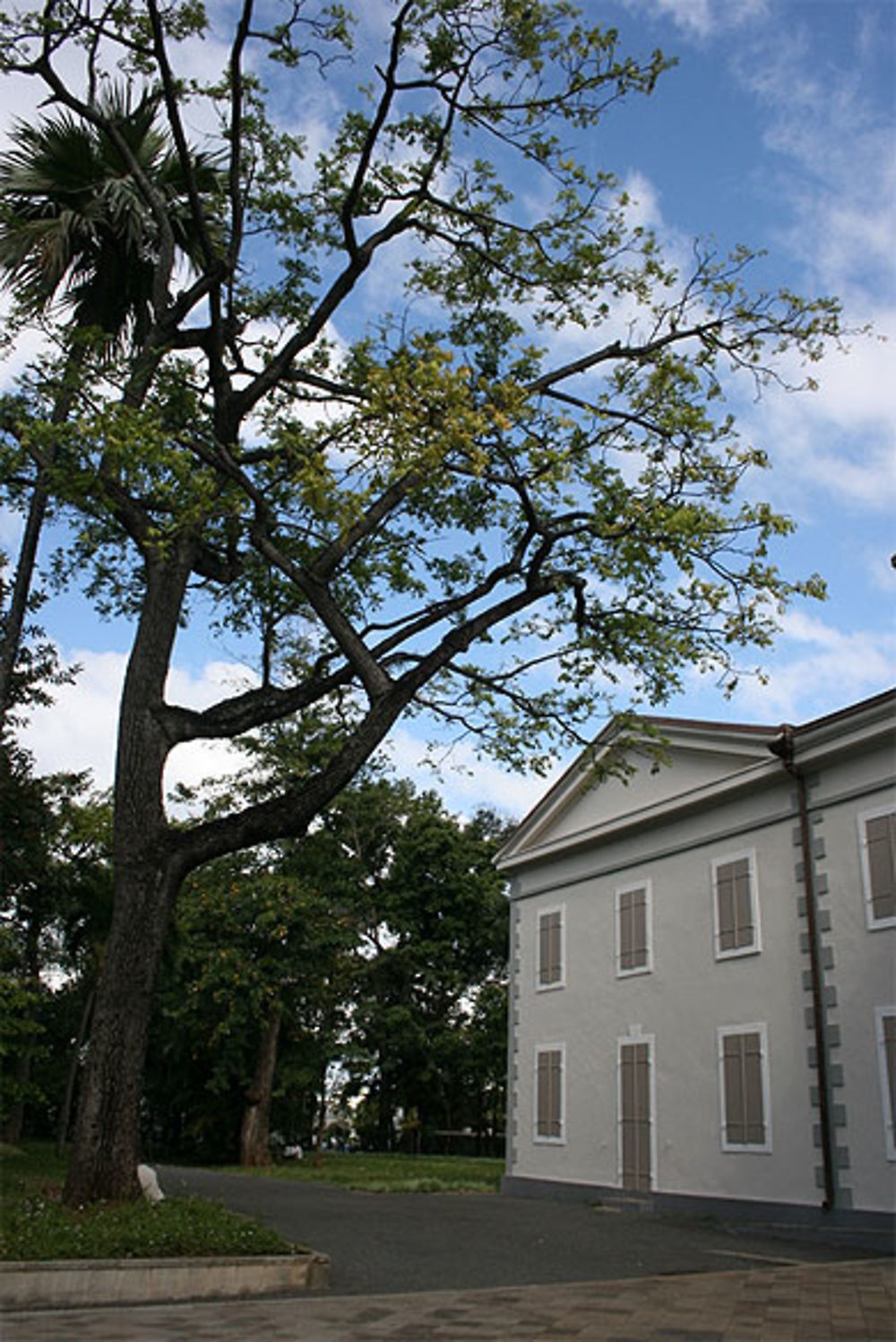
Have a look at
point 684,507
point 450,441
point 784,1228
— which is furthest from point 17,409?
point 784,1228

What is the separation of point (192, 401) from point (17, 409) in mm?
1719

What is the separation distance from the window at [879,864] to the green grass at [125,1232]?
8.12 meters

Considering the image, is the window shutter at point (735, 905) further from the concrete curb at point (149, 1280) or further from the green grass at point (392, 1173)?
the concrete curb at point (149, 1280)

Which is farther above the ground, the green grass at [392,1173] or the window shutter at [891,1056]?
the window shutter at [891,1056]

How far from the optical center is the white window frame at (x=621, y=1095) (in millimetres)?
16062

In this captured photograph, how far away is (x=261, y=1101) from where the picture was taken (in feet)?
87.7

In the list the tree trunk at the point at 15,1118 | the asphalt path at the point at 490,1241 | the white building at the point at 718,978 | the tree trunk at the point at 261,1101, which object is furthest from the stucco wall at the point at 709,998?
the tree trunk at the point at 15,1118

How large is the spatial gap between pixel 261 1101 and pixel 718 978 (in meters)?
15.3

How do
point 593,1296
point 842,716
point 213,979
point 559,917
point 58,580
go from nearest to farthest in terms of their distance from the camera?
point 593,1296 < point 58,580 < point 842,716 < point 559,917 < point 213,979

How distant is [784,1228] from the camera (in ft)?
43.4

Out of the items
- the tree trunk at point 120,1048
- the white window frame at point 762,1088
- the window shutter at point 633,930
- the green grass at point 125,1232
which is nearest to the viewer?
the green grass at point 125,1232

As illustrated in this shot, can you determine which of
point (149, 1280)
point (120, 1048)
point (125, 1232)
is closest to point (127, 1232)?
point (125, 1232)

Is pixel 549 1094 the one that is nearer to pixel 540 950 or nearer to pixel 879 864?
pixel 540 950

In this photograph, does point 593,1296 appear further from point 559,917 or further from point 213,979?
point 213,979
